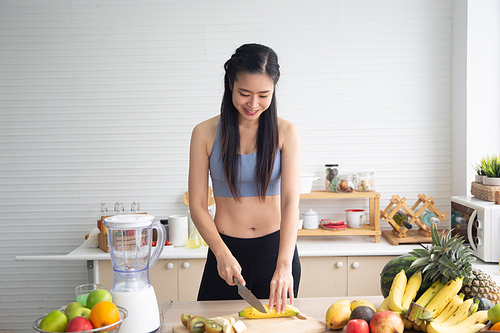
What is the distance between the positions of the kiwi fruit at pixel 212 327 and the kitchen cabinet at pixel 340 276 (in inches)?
61.3

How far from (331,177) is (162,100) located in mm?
1378

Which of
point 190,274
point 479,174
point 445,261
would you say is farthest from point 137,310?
point 479,174

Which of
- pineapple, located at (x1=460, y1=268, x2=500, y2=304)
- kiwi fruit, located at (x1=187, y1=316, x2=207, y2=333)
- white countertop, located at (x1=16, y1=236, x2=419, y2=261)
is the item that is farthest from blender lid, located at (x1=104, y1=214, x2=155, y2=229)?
white countertop, located at (x1=16, y1=236, x2=419, y2=261)

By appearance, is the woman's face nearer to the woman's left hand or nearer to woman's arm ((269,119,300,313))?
woman's arm ((269,119,300,313))

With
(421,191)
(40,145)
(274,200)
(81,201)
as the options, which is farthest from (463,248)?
Result: (40,145)

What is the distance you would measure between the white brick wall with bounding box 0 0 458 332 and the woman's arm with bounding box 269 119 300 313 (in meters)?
1.44

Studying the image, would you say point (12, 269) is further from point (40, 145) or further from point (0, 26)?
point (0, 26)

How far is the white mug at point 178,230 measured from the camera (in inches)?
106

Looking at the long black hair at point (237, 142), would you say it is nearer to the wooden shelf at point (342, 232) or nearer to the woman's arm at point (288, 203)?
the woman's arm at point (288, 203)

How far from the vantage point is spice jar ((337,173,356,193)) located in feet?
9.23

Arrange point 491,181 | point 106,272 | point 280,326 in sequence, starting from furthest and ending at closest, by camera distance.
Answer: point 106,272 < point 491,181 < point 280,326

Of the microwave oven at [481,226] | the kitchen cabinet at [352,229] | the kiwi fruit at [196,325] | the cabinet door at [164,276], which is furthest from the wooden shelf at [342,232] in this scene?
the kiwi fruit at [196,325]

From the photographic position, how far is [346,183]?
2814 mm

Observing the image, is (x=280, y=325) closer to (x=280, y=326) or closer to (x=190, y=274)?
(x=280, y=326)
